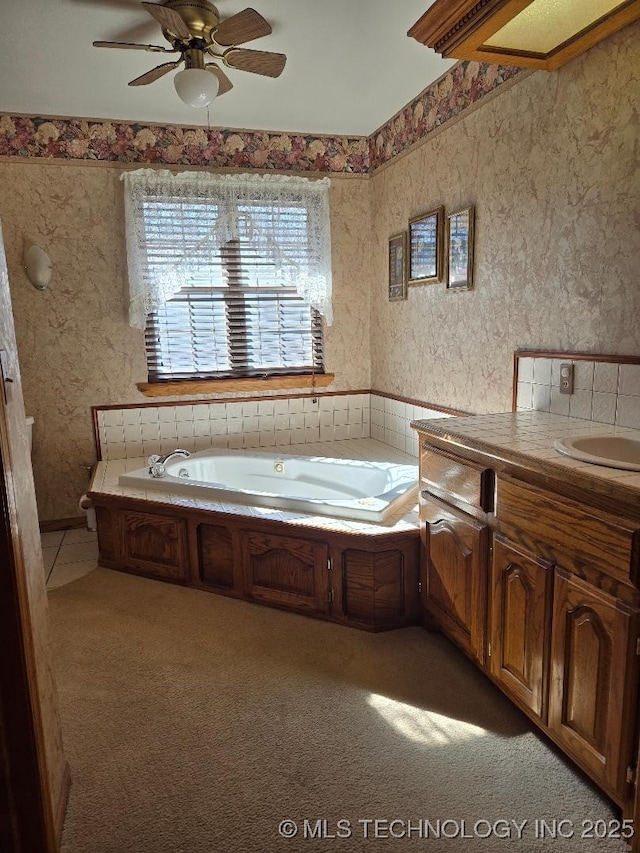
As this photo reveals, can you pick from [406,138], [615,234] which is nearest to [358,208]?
[406,138]

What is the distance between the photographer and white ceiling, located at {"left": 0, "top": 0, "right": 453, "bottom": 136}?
2.31 m

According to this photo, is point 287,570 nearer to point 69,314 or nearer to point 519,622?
point 519,622

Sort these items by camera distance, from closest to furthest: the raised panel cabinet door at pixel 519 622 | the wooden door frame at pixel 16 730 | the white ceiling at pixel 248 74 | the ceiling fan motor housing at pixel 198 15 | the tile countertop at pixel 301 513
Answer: the wooden door frame at pixel 16 730
the raised panel cabinet door at pixel 519 622
the ceiling fan motor housing at pixel 198 15
the white ceiling at pixel 248 74
the tile countertop at pixel 301 513

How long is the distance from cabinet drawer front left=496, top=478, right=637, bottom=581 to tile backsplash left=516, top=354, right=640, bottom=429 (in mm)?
584

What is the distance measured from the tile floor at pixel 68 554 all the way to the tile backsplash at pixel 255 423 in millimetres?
554

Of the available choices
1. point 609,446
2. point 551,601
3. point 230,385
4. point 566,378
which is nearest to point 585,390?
point 566,378

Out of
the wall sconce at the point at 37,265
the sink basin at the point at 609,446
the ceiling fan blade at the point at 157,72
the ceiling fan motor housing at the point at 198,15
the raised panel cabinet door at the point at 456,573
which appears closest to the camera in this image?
the sink basin at the point at 609,446

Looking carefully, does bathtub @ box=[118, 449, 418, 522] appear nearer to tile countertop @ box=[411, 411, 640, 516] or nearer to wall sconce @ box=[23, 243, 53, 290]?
tile countertop @ box=[411, 411, 640, 516]

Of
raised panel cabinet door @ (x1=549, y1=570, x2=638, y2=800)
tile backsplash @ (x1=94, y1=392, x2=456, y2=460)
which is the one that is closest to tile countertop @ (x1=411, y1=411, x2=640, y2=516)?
raised panel cabinet door @ (x1=549, y1=570, x2=638, y2=800)

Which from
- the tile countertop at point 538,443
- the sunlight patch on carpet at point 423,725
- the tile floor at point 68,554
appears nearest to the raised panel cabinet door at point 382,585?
the sunlight patch on carpet at point 423,725

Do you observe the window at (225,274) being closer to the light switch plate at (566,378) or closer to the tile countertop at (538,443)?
the tile countertop at (538,443)

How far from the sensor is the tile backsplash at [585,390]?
6.57 ft

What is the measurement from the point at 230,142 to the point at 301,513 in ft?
8.29

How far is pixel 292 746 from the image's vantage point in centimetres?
182
